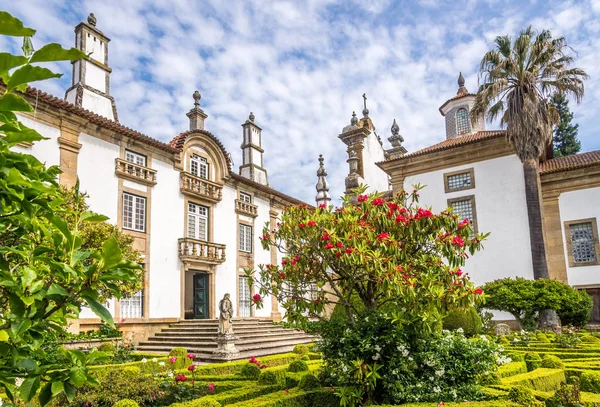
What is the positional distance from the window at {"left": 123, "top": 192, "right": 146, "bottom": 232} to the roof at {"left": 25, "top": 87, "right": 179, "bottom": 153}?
2.31m

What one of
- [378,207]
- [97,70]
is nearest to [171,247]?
[97,70]

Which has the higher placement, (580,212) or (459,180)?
(459,180)

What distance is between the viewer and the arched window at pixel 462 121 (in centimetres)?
3109

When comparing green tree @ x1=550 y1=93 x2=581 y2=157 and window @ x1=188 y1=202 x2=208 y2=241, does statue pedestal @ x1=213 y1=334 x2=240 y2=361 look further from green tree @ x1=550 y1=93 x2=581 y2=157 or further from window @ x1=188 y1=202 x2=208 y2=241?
green tree @ x1=550 y1=93 x2=581 y2=157

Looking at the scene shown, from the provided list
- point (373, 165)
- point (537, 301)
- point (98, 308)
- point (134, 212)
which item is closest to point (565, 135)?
point (373, 165)

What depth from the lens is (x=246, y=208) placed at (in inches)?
966

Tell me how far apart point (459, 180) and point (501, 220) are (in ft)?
10.3

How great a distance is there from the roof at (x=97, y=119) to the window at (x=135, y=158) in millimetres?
599

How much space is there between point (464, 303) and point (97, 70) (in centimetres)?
1804

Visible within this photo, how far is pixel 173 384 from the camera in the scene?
23.6ft

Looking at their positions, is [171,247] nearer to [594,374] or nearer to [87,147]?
[87,147]

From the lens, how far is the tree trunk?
829 inches

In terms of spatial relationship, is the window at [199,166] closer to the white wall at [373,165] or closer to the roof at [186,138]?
the roof at [186,138]

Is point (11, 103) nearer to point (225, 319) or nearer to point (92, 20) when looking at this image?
point (225, 319)
